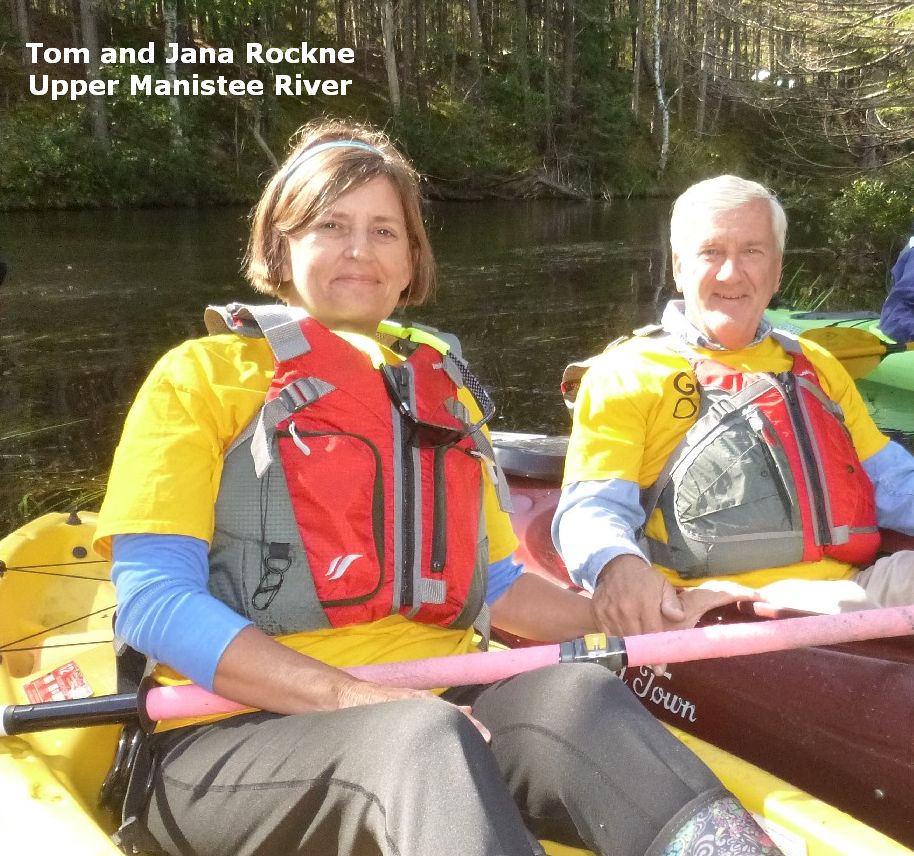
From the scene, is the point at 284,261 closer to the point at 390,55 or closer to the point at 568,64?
the point at 390,55

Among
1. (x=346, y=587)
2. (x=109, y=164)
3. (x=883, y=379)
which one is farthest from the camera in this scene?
(x=109, y=164)

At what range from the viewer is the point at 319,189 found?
1.59 meters

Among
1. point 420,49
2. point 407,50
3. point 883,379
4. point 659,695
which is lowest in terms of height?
point 659,695

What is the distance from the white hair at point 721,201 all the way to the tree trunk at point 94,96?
56.7 ft

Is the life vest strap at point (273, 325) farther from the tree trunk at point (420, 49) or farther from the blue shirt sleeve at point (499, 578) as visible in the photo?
the tree trunk at point (420, 49)

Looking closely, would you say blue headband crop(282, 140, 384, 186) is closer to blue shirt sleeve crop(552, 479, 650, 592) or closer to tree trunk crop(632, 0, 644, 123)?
blue shirt sleeve crop(552, 479, 650, 592)

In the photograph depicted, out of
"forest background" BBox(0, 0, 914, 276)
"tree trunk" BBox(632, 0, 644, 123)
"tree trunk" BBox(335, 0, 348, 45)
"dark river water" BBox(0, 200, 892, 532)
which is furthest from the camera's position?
"tree trunk" BBox(632, 0, 644, 123)

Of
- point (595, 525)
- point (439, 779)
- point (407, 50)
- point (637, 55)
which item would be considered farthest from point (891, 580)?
point (637, 55)

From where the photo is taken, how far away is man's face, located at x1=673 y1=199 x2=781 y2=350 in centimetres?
212

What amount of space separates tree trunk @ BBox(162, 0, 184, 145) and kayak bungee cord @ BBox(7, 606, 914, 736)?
60.3 feet

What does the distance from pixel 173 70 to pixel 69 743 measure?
19.8 m

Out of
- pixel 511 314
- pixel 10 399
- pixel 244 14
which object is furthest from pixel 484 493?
pixel 244 14

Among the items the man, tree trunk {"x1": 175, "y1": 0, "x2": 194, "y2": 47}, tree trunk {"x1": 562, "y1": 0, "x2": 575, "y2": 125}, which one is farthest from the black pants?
tree trunk {"x1": 562, "y1": 0, "x2": 575, "y2": 125}

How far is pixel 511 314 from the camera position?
8969 millimetres
